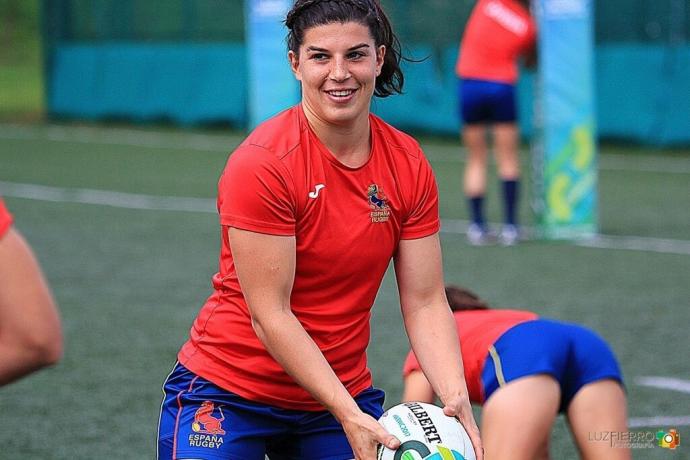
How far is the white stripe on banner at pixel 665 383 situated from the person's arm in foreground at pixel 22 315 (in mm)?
4364

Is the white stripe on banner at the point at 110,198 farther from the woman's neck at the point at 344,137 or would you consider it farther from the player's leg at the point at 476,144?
the woman's neck at the point at 344,137

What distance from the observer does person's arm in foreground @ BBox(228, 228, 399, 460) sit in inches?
134

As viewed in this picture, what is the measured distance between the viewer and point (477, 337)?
4.86 meters

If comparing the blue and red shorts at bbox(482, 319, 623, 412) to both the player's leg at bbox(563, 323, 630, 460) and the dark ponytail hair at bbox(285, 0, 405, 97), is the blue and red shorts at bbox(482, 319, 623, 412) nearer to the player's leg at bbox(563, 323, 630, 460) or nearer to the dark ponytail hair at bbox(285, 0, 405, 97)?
the player's leg at bbox(563, 323, 630, 460)

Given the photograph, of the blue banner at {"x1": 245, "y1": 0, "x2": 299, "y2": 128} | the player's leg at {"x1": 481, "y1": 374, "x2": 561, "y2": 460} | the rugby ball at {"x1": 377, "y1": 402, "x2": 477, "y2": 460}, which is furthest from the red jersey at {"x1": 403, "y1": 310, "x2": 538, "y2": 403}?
the blue banner at {"x1": 245, "y1": 0, "x2": 299, "y2": 128}

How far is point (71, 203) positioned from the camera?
47.9 ft

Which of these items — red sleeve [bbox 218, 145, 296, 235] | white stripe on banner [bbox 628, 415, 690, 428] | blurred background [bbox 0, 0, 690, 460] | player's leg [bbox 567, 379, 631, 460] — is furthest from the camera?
blurred background [bbox 0, 0, 690, 460]

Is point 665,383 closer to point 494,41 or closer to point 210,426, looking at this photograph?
point 210,426

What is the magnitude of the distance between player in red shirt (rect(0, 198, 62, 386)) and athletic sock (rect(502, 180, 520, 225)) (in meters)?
8.76

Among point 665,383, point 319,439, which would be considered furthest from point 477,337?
point 665,383

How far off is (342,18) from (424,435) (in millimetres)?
1078

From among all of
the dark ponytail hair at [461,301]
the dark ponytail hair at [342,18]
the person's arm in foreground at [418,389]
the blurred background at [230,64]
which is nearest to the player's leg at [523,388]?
the person's arm in foreground at [418,389]

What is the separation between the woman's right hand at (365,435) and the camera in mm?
3334

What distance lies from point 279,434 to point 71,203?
11197mm
